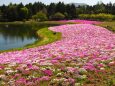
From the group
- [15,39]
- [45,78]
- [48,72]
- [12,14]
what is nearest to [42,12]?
[12,14]

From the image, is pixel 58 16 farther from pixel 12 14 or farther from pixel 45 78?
pixel 45 78

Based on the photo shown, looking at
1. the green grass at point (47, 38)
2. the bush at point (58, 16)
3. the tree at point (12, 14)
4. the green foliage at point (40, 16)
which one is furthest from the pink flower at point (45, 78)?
→ the tree at point (12, 14)

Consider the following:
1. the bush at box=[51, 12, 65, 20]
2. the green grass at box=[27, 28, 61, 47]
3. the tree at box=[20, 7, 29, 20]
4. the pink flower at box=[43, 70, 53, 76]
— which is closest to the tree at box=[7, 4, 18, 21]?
the tree at box=[20, 7, 29, 20]

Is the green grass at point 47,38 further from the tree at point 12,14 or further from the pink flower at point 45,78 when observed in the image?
the tree at point 12,14

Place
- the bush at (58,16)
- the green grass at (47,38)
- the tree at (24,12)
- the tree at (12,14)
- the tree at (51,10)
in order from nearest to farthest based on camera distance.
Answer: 1. the green grass at (47,38)
2. the bush at (58,16)
3. the tree at (24,12)
4. the tree at (12,14)
5. the tree at (51,10)

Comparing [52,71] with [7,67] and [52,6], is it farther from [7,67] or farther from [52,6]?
[52,6]

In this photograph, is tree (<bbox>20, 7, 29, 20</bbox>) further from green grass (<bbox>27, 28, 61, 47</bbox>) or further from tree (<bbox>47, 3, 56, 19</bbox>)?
green grass (<bbox>27, 28, 61, 47</bbox>)

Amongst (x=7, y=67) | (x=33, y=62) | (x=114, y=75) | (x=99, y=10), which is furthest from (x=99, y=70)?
(x=99, y=10)

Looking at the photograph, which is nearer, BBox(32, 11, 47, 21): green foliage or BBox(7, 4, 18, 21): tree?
BBox(32, 11, 47, 21): green foliage

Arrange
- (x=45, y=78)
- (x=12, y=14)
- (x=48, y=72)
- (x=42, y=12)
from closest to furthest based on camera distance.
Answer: (x=45, y=78)
(x=48, y=72)
(x=12, y=14)
(x=42, y=12)

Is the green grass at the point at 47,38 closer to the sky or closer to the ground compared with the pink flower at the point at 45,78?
closer to the ground

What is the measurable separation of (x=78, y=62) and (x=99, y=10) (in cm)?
14735

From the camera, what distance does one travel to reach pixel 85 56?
25.1 m

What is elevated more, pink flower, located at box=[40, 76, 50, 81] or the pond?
pink flower, located at box=[40, 76, 50, 81]
